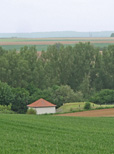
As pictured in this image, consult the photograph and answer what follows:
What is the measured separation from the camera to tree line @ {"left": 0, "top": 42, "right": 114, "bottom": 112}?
68.4 m

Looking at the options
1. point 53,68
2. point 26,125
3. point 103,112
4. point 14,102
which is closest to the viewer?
point 26,125

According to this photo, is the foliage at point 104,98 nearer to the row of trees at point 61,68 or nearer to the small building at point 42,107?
the row of trees at point 61,68

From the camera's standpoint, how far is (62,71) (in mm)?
73562

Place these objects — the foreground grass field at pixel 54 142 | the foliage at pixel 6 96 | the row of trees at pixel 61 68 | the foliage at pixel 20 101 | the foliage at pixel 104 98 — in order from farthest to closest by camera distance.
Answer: the row of trees at pixel 61 68
the foliage at pixel 104 98
the foliage at pixel 20 101
the foliage at pixel 6 96
the foreground grass field at pixel 54 142

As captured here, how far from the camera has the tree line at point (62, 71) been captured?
68438mm

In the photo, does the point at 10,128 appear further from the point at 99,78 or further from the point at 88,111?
the point at 99,78

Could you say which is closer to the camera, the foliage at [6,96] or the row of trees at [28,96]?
the foliage at [6,96]

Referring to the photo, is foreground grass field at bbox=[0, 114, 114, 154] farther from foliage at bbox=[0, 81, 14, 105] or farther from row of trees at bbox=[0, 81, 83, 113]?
row of trees at bbox=[0, 81, 83, 113]

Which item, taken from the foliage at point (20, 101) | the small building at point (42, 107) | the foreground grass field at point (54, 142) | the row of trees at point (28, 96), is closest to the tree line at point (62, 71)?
the row of trees at point (28, 96)

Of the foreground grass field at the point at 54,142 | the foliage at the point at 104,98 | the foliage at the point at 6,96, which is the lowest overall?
the foliage at the point at 104,98

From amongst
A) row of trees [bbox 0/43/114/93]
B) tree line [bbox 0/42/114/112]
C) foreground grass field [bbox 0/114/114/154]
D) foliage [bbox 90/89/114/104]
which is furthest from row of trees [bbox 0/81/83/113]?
foreground grass field [bbox 0/114/114/154]

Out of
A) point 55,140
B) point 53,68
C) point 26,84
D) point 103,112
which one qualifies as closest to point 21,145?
point 55,140

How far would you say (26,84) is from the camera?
68.4 meters

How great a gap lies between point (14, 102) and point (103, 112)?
17.6 metres
